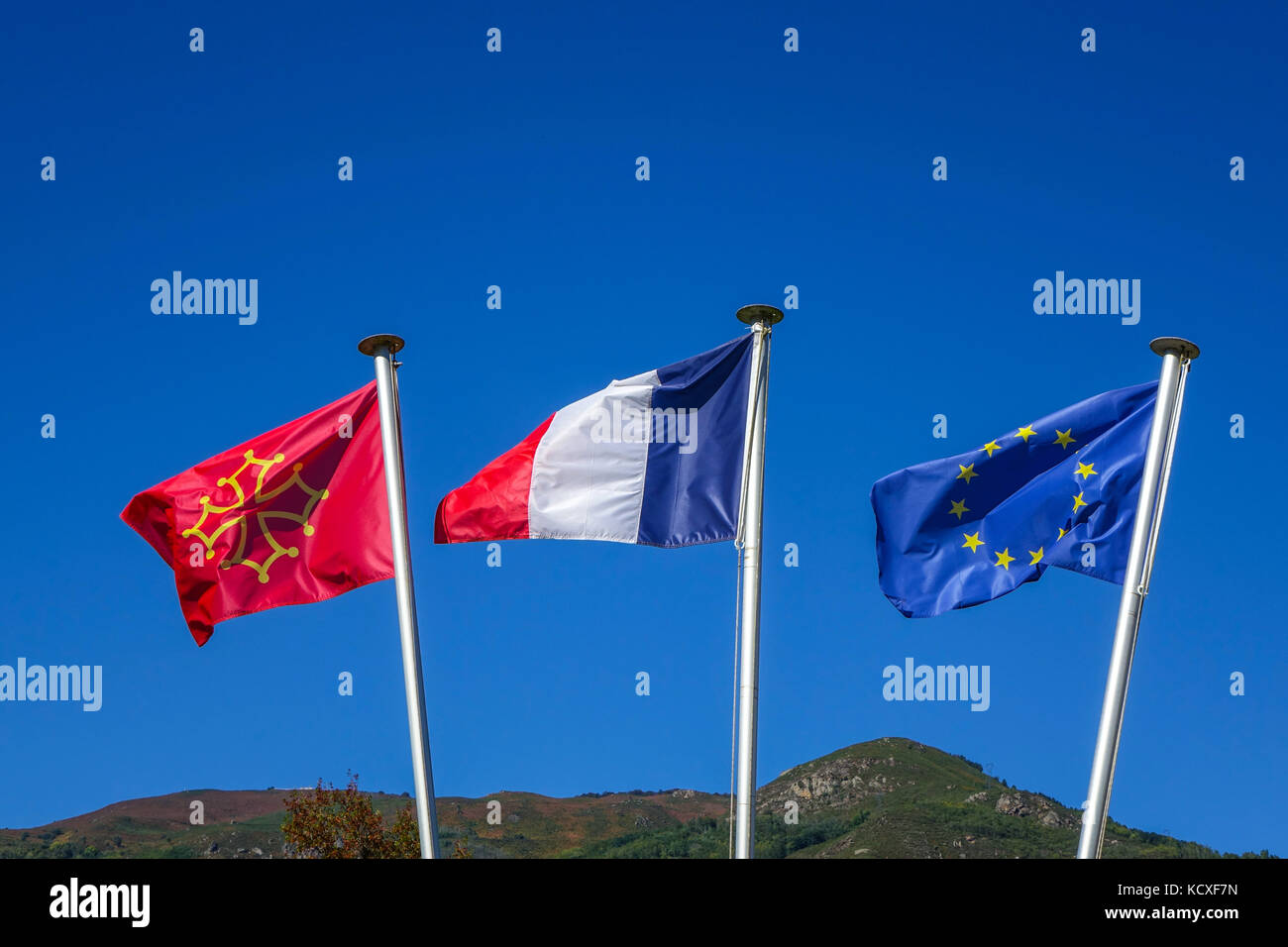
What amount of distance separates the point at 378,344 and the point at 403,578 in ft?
9.28

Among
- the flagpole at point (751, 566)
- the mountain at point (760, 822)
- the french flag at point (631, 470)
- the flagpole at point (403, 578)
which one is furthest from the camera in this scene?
the mountain at point (760, 822)

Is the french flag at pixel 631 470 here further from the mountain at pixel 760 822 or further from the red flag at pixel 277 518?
the mountain at pixel 760 822

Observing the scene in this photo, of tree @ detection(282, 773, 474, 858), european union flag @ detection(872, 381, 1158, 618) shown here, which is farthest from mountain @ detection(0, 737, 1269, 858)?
european union flag @ detection(872, 381, 1158, 618)

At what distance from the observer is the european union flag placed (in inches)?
681

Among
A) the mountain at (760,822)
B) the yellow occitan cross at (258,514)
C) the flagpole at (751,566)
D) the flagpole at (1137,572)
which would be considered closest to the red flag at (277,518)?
the yellow occitan cross at (258,514)

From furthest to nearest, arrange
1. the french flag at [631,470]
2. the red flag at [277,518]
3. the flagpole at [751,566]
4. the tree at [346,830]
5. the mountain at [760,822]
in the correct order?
the mountain at [760,822] < the tree at [346,830] < the red flag at [277,518] < the french flag at [631,470] < the flagpole at [751,566]

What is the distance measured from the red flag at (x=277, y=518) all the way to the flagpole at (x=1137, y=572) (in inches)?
330

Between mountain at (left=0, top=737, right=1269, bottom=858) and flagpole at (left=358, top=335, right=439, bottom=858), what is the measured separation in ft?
162

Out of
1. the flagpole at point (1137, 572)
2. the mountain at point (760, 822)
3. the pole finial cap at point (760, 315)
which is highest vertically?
the pole finial cap at point (760, 315)

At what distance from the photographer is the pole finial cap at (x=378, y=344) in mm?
17453
